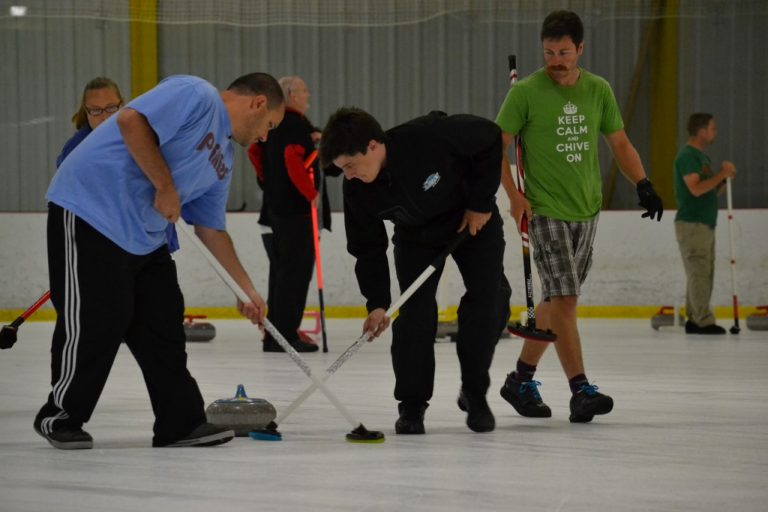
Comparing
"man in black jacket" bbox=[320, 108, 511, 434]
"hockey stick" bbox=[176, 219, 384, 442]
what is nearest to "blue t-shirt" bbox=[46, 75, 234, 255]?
"hockey stick" bbox=[176, 219, 384, 442]

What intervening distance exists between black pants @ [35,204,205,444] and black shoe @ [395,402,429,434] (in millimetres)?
529

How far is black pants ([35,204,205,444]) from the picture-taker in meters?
3.20

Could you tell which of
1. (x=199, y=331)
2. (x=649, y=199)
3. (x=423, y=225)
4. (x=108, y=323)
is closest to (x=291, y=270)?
(x=199, y=331)

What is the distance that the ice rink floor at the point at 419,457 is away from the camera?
256 cm

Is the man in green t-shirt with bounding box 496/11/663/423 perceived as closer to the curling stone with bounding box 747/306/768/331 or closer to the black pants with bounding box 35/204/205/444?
the black pants with bounding box 35/204/205/444

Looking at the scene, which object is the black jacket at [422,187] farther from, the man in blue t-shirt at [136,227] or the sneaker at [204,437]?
the sneaker at [204,437]

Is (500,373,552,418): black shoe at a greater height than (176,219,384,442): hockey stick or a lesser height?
lesser

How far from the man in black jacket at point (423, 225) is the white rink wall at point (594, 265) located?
5.93 m

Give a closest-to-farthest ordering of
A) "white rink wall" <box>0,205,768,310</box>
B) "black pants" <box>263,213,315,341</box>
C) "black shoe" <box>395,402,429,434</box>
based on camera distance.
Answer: "black shoe" <box>395,402,429,434</box> < "black pants" <box>263,213,315,341</box> < "white rink wall" <box>0,205,768,310</box>

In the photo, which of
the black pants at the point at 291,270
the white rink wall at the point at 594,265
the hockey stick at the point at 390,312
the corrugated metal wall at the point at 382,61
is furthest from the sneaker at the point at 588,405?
the corrugated metal wall at the point at 382,61

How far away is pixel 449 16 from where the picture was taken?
36.9 ft

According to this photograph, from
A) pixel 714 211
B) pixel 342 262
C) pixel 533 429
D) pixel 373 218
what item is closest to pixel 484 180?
pixel 373 218

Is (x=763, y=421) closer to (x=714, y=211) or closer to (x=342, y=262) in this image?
(x=714, y=211)

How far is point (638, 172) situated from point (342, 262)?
6.00 m
